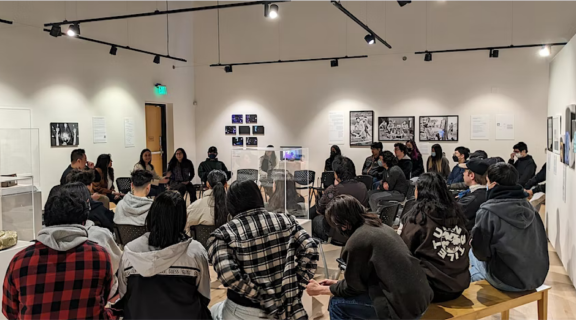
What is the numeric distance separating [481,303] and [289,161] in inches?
88.3

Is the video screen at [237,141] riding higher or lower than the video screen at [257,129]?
lower

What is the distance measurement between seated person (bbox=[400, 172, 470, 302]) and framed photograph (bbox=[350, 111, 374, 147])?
27.1 ft

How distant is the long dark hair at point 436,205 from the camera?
2.96m

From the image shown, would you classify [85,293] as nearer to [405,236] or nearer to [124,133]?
[405,236]

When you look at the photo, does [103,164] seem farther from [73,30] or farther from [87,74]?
[87,74]

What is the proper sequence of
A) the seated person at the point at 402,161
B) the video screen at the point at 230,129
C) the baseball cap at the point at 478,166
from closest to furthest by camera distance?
the baseball cap at the point at 478,166
the seated person at the point at 402,161
the video screen at the point at 230,129

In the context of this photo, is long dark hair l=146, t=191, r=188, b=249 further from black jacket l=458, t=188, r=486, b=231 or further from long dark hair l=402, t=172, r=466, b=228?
black jacket l=458, t=188, r=486, b=231

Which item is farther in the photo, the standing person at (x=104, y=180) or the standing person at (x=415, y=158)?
the standing person at (x=415, y=158)

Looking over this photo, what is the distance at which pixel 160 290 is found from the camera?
7.84 ft

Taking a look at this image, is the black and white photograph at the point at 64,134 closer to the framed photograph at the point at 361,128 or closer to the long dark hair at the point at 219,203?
the long dark hair at the point at 219,203

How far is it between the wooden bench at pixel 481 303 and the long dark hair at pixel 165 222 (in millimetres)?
1685

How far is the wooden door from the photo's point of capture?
11.7 metres

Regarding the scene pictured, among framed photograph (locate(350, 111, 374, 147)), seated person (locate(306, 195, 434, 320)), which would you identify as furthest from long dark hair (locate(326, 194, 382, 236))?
framed photograph (locate(350, 111, 374, 147))

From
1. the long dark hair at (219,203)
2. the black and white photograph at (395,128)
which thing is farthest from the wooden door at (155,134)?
the long dark hair at (219,203)
